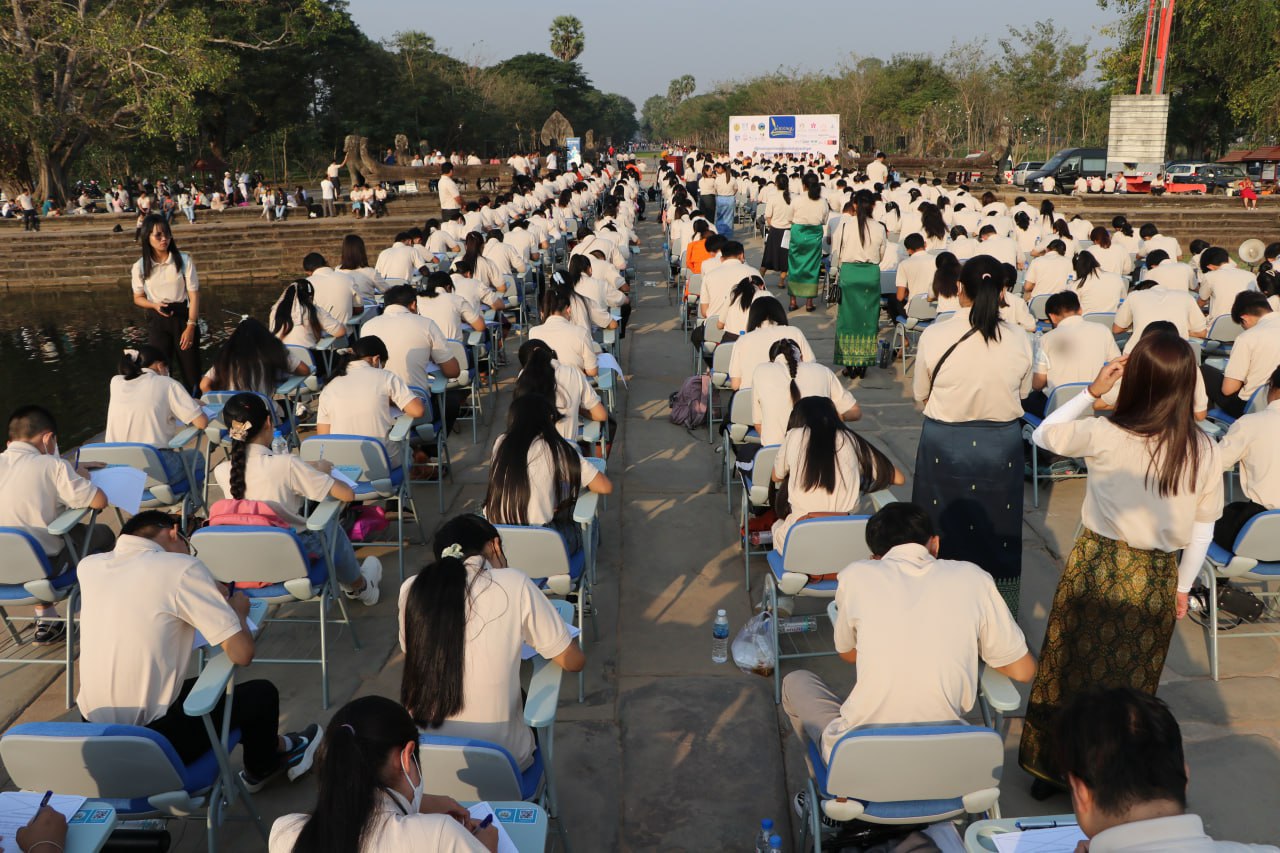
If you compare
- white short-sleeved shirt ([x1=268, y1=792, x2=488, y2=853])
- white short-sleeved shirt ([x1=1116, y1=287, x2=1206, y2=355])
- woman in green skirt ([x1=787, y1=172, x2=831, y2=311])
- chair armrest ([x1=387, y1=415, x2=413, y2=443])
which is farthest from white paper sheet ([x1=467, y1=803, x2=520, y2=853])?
woman in green skirt ([x1=787, y1=172, x2=831, y2=311])

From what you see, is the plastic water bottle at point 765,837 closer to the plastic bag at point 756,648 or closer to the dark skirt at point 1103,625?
the dark skirt at point 1103,625

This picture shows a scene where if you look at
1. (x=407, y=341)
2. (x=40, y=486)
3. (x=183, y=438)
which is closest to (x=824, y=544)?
(x=40, y=486)

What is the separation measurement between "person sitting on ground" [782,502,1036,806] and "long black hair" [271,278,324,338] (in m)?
5.63

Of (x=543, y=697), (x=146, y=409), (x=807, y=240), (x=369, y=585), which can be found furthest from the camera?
(x=807, y=240)

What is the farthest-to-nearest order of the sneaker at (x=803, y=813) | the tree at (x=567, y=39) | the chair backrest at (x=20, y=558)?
the tree at (x=567, y=39), the chair backrest at (x=20, y=558), the sneaker at (x=803, y=813)

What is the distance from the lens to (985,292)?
3.60 metres

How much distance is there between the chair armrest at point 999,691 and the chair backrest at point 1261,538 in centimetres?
157

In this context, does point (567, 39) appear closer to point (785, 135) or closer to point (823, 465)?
point (785, 135)

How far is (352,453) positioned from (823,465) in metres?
2.43

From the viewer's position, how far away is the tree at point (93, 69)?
2016 centimetres

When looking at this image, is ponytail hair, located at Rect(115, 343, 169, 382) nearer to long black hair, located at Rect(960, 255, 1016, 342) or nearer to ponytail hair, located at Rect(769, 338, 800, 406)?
ponytail hair, located at Rect(769, 338, 800, 406)

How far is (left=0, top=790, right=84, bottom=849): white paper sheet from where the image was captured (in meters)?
2.07

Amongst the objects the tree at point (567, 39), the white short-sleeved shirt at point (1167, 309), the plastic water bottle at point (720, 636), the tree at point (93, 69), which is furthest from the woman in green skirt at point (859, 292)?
the tree at point (567, 39)

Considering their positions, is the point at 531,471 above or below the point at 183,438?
above
